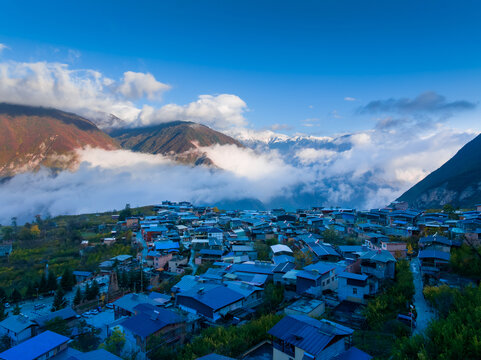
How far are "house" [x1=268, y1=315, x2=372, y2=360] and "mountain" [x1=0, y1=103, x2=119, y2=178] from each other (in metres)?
117

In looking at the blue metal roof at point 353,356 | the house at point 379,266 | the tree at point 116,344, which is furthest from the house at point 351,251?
the tree at point 116,344

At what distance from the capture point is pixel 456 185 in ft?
197

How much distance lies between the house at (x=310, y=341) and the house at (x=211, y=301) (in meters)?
5.02

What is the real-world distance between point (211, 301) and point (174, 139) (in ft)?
484

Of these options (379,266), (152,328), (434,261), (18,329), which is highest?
(434,261)

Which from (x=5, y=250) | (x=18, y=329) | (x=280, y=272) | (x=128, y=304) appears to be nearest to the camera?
(x=18, y=329)

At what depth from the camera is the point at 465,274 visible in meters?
17.8

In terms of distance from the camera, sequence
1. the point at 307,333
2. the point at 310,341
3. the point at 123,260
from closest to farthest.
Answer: the point at 310,341 → the point at 307,333 → the point at 123,260

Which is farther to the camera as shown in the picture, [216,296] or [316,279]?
[316,279]

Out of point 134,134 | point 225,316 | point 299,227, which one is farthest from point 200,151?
point 225,316

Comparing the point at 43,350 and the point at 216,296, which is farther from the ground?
the point at 216,296

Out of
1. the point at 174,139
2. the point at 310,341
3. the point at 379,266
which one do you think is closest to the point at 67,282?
the point at 310,341

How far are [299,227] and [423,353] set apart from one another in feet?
101

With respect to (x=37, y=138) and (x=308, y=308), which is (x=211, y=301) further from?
(x=37, y=138)
